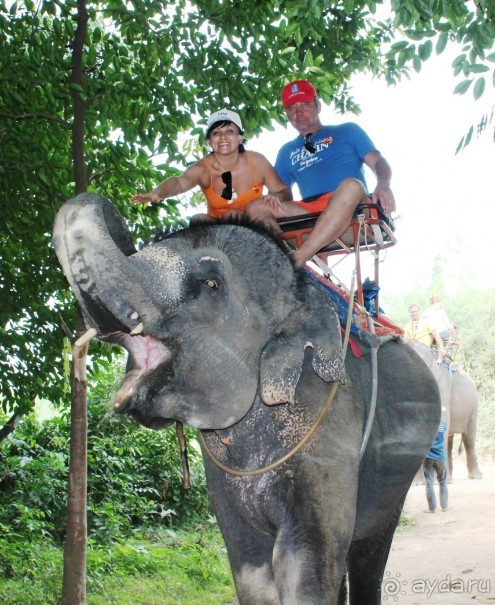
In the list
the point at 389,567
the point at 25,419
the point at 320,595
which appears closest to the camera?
the point at 320,595

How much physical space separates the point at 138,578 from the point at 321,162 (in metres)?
3.97

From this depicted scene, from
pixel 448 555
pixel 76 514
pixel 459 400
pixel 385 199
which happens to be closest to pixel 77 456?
pixel 76 514

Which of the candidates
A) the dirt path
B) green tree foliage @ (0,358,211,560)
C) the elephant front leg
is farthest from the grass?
the elephant front leg

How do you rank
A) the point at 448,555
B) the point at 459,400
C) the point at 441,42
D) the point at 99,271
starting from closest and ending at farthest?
the point at 99,271
the point at 441,42
the point at 448,555
the point at 459,400

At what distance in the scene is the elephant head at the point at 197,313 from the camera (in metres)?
2.26

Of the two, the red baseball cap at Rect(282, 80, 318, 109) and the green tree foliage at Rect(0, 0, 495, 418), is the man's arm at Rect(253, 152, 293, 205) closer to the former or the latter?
the red baseball cap at Rect(282, 80, 318, 109)

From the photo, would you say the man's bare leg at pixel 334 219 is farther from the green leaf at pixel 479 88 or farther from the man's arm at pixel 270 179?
the green leaf at pixel 479 88

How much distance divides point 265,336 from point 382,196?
104 cm

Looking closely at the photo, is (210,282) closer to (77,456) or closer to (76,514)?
(77,456)

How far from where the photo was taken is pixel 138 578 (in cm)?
636

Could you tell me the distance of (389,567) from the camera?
7.27m

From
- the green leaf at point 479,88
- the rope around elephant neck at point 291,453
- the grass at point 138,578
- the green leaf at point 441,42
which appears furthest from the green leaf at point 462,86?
the grass at point 138,578

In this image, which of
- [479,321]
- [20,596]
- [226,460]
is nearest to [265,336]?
[226,460]

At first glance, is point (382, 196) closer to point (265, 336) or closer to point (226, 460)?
point (265, 336)
